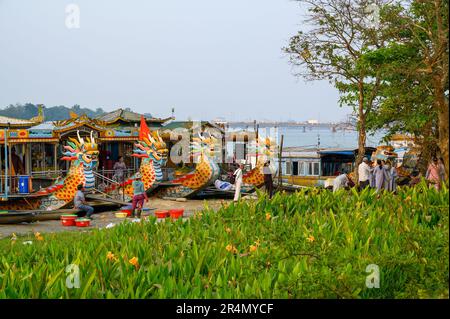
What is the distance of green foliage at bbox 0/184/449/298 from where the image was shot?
557 centimetres

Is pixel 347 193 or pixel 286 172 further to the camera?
pixel 286 172

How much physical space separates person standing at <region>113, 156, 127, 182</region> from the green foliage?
13.4 meters

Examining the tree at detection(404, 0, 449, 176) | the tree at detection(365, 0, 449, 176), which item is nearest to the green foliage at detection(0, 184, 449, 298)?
the tree at detection(404, 0, 449, 176)

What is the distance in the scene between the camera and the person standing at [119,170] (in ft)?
75.2

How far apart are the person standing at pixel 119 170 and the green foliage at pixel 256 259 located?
13.4m

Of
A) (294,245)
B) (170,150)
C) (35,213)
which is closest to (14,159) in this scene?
(35,213)

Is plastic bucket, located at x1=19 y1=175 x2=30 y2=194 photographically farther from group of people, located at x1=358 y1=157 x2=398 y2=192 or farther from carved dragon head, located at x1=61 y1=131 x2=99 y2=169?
group of people, located at x1=358 y1=157 x2=398 y2=192

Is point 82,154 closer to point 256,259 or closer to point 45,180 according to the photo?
point 45,180

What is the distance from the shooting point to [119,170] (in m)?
22.9

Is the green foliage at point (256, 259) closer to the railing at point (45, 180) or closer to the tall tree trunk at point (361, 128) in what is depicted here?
the railing at point (45, 180)
